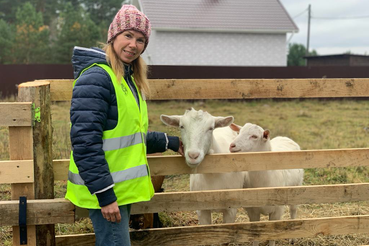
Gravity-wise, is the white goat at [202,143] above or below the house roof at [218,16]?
below

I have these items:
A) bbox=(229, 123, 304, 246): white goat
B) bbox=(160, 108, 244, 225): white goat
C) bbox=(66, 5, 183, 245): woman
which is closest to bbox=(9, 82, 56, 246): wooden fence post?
bbox=(66, 5, 183, 245): woman

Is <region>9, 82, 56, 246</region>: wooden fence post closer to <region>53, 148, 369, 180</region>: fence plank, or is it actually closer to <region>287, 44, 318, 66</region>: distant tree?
<region>53, 148, 369, 180</region>: fence plank

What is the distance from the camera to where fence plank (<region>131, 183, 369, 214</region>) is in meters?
3.50

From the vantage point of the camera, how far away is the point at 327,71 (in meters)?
21.0

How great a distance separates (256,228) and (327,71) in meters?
18.9

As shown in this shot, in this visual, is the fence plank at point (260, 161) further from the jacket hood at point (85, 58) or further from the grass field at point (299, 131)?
the grass field at point (299, 131)

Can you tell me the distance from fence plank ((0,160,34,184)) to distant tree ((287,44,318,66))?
45319mm

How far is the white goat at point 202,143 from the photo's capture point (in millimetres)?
3510

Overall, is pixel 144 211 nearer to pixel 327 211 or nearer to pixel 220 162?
pixel 220 162

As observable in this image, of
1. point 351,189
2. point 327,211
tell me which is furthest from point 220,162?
point 327,211

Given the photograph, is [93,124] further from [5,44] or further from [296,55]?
[296,55]

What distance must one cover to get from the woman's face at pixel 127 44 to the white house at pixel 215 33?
20786mm

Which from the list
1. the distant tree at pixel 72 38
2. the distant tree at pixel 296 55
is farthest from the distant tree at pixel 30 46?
the distant tree at pixel 296 55

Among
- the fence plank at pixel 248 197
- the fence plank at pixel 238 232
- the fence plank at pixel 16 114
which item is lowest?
the fence plank at pixel 238 232
